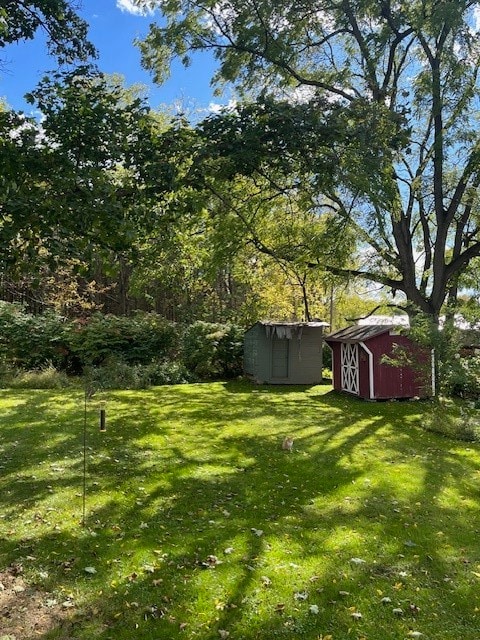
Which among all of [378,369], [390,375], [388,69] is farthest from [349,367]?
[388,69]

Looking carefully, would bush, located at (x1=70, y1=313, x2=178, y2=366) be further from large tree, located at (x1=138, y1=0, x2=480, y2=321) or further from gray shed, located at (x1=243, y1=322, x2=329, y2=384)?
large tree, located at (x1=138, y1=0, x2=480, y2=321)

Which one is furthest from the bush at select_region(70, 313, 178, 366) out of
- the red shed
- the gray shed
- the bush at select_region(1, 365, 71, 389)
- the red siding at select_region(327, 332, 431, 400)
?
the red siding at select_region(327, 332, 431, 400)

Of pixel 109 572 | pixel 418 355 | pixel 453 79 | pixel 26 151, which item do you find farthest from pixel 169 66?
pixel 109 572

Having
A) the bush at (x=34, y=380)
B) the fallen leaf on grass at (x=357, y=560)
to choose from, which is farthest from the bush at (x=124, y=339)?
the fallen leaf on grass at (x=357, y=560)

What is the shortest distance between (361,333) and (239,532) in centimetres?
1031

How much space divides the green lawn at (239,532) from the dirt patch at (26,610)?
2 cm

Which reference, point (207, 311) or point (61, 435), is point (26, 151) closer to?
point (61, 435)

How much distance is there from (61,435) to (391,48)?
13.1m

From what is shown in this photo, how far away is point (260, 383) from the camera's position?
57.4ft

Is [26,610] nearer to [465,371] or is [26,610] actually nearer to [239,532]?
[239,532]

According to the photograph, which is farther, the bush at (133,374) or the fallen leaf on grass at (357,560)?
the bush at (133,374)

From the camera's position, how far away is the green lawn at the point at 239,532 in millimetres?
3395

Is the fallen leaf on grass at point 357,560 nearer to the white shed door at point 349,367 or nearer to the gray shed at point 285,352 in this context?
the white shed door at point 349,367

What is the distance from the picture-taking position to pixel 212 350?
714 inches
